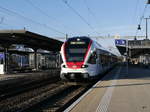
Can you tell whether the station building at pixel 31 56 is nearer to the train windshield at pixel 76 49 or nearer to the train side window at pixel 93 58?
the train windshield at pixel 76 49

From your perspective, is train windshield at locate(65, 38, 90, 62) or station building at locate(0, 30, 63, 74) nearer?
train windshield at locate(65, 38, 90, 62)

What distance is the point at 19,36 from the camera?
25969 millimetres

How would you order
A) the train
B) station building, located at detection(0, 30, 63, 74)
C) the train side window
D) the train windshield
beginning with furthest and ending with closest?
station building, located at detection(0, 30, 63, 74) → the train side window → the train windshield → the train

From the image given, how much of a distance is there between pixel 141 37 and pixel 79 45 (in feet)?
149

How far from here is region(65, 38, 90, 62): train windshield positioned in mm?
16859

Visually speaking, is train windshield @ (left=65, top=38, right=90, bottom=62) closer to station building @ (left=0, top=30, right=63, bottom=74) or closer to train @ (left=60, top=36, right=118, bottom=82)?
train @ (left=60, top=36, right=118, bottom=82)

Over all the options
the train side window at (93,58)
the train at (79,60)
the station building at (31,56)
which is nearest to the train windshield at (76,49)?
the train at (79,60)

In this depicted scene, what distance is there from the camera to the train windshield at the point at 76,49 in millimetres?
16859

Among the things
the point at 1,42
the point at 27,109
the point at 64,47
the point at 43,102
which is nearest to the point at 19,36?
the point at 1,42

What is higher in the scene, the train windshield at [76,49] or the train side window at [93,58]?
the train windshield at [76,49]

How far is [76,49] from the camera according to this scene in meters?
17.3

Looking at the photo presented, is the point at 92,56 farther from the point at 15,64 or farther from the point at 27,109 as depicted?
the point at 15,64

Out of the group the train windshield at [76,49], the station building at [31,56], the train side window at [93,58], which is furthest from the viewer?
the station building at [31,56]

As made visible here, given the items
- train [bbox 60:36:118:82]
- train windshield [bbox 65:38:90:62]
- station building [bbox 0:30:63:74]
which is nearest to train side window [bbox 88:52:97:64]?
train [bbox 60:36:118:82]
